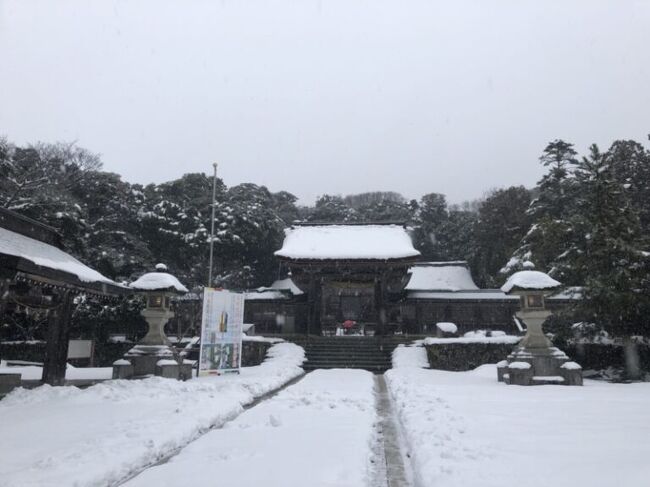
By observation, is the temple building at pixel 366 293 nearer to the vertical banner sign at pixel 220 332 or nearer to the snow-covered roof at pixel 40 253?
the vertical banner sign at pixel 220 332

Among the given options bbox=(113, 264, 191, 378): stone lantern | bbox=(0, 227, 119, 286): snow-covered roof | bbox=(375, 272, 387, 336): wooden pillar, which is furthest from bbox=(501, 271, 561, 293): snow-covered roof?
bbox=(0, 227, 119, 286): snow-covered roof

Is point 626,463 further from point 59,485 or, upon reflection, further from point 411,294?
point 411,294

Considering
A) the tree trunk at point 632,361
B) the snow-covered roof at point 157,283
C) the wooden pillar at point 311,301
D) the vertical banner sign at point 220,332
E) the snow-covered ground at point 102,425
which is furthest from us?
the wooden pillar at point 311,301

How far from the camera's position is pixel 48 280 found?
32.0ft

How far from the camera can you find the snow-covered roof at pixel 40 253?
8.22 meters

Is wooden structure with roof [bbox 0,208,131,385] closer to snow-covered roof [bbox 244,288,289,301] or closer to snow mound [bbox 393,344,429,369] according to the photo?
snow mound [bbox 393,344,429,369]

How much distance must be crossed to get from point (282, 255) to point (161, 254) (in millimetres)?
12589

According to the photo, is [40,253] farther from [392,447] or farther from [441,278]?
[441,278]

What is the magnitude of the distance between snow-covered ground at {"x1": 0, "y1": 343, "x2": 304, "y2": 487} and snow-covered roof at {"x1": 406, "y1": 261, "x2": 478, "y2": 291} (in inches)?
785

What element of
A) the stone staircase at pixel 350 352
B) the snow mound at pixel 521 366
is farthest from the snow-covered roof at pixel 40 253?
the snow mound at pixel 521 366

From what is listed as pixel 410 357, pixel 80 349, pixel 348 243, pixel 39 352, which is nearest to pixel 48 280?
pixel 80 349

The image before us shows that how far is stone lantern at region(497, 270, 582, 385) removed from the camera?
12203 mm

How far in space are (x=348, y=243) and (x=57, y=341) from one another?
14.9 metres

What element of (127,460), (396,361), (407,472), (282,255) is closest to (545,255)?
(396,361)
